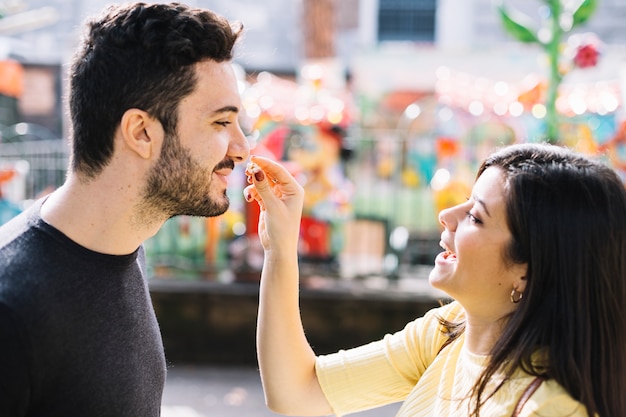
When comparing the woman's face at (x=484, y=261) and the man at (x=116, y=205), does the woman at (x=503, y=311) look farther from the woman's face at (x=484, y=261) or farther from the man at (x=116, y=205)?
the man at (x=116, y=205)

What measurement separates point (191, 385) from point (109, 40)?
4.02m

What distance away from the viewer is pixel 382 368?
1777 mm

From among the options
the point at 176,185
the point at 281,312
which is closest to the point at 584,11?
the point at 281,312

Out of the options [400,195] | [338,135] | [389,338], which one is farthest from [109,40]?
[400,195]

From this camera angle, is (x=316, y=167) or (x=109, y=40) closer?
(x=109, y=40)

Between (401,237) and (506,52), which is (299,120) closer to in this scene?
(401,237)

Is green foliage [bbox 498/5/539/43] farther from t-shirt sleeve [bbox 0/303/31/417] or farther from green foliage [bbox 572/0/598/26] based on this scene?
t-shirt sleeve [bbox 0/303/31/417]

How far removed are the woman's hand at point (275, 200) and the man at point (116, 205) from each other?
0.10 meters

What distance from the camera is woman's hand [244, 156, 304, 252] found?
1.75m

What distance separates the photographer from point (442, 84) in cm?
723

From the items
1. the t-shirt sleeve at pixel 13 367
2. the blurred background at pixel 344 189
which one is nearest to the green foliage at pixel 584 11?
the blurred background at pixel 344 189

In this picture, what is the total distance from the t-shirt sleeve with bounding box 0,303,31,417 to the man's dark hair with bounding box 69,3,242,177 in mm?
370

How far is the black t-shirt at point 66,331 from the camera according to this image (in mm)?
1288

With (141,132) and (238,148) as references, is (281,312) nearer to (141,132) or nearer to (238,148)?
(238,148)
